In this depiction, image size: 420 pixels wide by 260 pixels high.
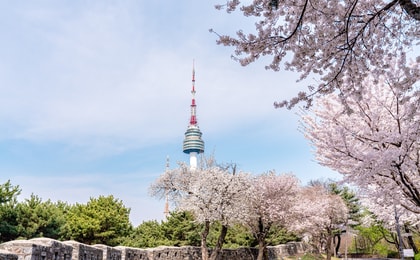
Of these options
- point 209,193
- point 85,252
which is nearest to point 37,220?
point 209,193

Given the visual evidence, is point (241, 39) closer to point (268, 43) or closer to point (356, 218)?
point (268, 43)

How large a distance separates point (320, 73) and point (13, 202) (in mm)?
18381

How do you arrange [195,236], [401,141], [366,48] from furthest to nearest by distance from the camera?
[195,236] < [401,141] < [366,48]

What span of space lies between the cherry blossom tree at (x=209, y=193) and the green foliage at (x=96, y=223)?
5.13 m

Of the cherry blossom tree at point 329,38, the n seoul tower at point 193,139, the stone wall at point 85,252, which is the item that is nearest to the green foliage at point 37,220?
the stone wall at point 85,252

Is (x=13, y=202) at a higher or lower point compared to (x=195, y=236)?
higher

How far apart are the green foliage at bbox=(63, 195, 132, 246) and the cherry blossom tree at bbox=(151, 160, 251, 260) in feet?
16.8

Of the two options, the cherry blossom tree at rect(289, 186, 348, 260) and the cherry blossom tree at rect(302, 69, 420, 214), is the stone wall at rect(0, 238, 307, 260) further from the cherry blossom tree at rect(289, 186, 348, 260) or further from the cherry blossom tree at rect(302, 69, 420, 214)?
the cherry blossom tree at rect(302, 69, 420, 214)

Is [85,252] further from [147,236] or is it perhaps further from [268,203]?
[147,236]

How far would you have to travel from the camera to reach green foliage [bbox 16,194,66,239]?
1833cm

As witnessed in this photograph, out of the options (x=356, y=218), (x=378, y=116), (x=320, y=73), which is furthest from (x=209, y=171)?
(x=356, y=218)

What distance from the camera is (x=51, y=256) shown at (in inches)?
322

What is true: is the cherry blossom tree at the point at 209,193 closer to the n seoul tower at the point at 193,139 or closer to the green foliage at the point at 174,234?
the green foliage at the point at 174,234

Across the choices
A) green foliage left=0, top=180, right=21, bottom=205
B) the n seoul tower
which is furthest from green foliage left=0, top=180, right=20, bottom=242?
the n seoul tower
